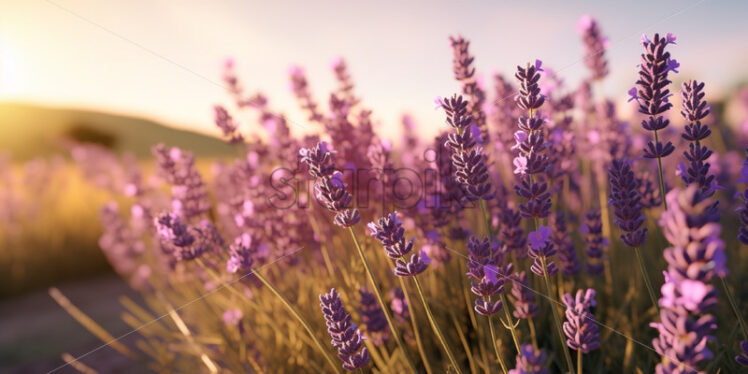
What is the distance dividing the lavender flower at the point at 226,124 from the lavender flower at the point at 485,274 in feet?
6.29

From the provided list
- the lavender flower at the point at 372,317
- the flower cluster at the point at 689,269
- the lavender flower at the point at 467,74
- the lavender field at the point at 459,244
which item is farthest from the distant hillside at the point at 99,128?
the flower cluster at the point at 689,269

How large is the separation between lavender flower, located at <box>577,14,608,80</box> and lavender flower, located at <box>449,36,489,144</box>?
1.33m

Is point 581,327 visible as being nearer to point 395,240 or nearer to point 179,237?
point 395,240

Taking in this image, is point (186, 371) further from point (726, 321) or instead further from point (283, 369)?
point (726, 321)

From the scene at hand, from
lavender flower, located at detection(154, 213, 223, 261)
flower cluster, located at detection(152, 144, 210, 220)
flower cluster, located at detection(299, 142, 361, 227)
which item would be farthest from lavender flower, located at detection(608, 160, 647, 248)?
flower cluster, located at detection(152, 144, 210, 220)

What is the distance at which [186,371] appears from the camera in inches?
118

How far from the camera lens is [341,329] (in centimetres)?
138

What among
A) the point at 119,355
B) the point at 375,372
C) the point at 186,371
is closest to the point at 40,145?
the point at 119,355

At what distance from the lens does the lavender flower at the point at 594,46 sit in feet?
10.0

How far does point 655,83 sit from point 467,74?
0.88 meters

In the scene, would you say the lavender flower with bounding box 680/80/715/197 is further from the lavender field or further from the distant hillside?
the distant hillside

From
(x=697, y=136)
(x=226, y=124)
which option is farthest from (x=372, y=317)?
(x=226, y=124)

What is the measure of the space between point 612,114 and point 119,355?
200 inches

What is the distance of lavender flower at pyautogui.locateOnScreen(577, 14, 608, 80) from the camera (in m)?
3.06
